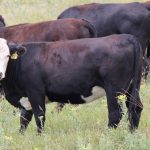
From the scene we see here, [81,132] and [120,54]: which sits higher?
[120,54]

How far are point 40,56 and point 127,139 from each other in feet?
6.20

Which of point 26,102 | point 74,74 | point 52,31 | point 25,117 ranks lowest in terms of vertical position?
point 25,117

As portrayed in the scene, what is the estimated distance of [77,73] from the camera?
6.27 meters

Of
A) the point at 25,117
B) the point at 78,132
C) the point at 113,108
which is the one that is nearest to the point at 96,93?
the point at 113,108

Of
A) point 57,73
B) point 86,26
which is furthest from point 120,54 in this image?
point 86,26

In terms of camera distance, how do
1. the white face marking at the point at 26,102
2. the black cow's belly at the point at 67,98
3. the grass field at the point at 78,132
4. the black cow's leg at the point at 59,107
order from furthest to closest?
the black cow's leg at the point at 59,107 → the white face marking at the point at 26,102 → the black cow's belly at the point at 67,98 → the grass field at the point at 78,132

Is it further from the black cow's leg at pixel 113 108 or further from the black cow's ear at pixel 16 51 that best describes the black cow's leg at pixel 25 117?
the black cow's leg at pixel 113 108

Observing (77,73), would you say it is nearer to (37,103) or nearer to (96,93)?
(96,93)

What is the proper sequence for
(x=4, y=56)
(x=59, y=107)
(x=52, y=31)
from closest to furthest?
(x=4, y=56) < (x=59, y=107) < (x=52, y=31)

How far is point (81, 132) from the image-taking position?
19.5 ft

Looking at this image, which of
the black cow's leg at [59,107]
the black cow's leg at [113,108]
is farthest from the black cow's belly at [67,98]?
the black cow's leg at [59,107]

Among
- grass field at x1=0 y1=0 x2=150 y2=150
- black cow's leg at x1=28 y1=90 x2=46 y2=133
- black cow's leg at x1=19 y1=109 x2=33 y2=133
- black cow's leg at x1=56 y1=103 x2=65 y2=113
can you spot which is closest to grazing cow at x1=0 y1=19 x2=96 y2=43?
grass field at x1=0 y1=0 x2=150 y2=150

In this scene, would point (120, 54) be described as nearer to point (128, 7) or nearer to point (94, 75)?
point (94, 75)

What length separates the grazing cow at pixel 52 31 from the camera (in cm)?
848
